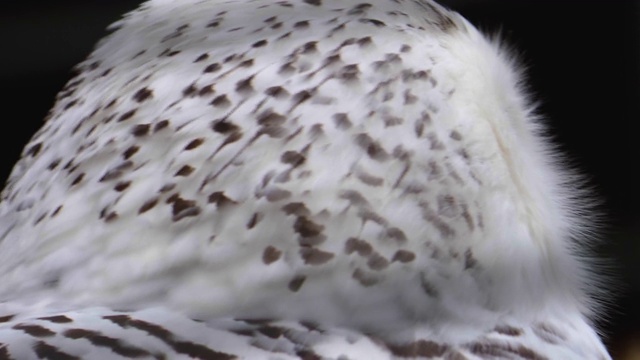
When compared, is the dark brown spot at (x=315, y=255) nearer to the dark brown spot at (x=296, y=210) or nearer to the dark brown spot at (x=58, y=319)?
the dark brown spot at (x=296, y=210)

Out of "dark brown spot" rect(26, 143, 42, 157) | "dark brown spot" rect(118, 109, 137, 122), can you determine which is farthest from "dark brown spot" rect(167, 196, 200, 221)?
"dark brown spot" rect(26, 143, 42, 157)

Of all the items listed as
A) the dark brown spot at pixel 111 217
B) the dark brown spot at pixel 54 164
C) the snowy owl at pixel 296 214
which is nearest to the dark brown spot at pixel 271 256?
the snowy owl at pixel 296 214

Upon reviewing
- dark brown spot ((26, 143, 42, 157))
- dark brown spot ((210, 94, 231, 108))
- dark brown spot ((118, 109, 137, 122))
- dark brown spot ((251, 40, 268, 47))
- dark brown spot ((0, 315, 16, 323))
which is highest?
dark brown spot ((251, 40, 268, 47))

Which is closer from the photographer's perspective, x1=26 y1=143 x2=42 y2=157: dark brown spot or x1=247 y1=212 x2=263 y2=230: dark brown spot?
x1=247 y1=212 x2=263 y2=230: dark brown spot

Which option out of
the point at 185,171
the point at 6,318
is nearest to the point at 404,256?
the point at 185,171

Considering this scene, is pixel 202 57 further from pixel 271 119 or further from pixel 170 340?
pixel 170 340

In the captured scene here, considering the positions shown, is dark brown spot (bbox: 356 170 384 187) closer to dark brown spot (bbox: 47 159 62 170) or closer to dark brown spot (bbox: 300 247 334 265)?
dark brown spot (bbox: 300 247 334 265)

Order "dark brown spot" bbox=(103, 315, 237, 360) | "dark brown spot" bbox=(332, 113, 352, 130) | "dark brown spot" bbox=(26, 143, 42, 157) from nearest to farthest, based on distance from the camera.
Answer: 1. "dark brown spot" bbox=(103, 315, 237, 360)
2. "dark brown spot" bbox=(332, 113, 352, 130)
3. "dark brown spot" bbox=(26, 143, 42, 157)
